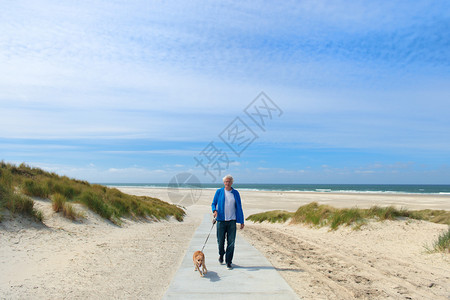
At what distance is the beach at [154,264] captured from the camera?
17.1ft

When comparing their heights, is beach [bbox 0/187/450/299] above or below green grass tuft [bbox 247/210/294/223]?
above

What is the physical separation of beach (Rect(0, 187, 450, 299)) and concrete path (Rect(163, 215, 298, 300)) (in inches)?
10.9

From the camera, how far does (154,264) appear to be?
7145 millimetres

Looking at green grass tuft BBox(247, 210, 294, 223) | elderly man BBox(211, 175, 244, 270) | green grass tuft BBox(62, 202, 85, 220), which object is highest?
elderly man BBox(211, 175, 244, 270)

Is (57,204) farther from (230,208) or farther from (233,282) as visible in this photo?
(233,282)

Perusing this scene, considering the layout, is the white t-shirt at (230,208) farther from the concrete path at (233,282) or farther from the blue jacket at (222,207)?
the concrete path at (233,282)

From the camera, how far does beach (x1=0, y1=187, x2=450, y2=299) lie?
5215 millimetres

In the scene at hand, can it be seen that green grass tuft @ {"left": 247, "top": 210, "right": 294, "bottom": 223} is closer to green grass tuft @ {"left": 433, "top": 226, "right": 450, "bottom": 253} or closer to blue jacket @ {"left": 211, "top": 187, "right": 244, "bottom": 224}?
green grass tuft @ {"left": 433, "top": 226, "right": 450, "bottom": 253}

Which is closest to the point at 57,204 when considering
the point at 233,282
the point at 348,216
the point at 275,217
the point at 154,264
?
the point at 154,264

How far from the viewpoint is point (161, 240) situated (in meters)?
10.6

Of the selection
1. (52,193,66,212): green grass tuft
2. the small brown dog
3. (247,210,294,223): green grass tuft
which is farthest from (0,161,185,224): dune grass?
(247,210,294,223): green grass tuft

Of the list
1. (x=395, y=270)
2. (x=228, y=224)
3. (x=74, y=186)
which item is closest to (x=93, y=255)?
(x=228, y=224)

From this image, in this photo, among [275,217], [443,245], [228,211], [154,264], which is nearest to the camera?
[228,211]

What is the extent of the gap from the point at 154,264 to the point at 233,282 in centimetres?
252
